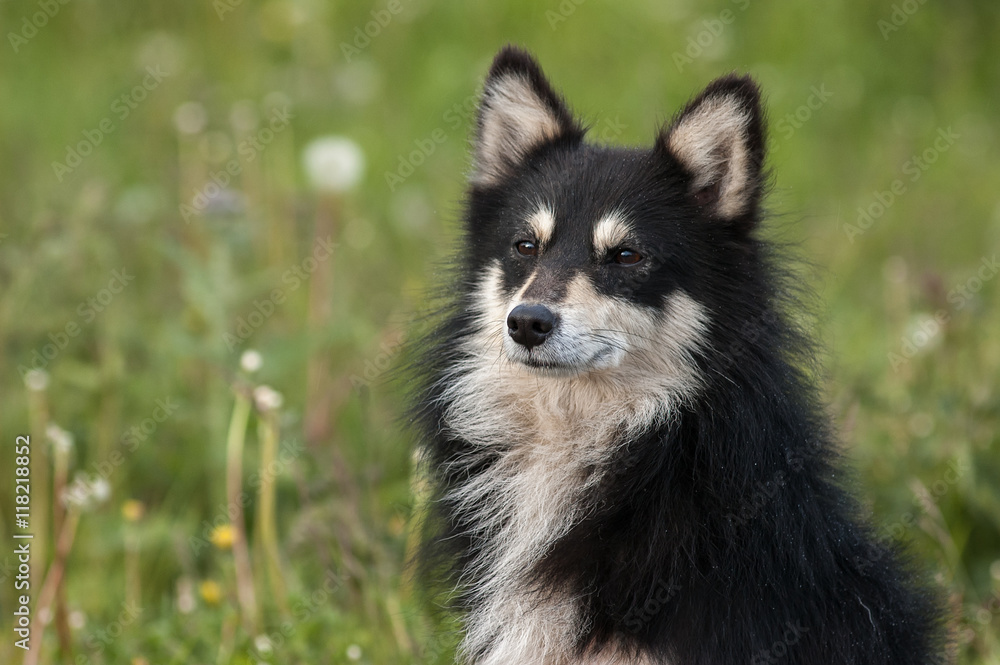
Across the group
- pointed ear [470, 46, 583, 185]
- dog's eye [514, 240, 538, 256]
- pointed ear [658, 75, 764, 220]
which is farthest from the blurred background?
dog's eye [514, 240, 538, 256]

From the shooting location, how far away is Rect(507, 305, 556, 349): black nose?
11.6 ft

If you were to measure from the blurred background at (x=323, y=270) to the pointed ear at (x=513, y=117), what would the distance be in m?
0.50

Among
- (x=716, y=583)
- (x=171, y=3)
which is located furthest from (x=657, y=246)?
(x=171, y=3)

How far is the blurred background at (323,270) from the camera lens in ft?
15.7

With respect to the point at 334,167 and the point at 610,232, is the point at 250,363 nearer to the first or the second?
the point at 610,232

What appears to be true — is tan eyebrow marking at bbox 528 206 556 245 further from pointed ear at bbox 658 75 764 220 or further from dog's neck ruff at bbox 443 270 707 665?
pointed ear at bbox 658 75 764 220

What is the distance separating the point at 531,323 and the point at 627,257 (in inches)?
18.7

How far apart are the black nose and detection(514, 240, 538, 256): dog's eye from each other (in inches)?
15.9

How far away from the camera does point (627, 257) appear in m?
3.79

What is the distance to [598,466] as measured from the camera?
12.1 feet

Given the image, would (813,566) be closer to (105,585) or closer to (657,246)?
(657,246)

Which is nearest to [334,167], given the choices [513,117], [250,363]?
[250,363]

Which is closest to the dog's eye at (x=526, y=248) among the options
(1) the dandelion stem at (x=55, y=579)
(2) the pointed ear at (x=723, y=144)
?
(2) the pointed ear at (x=723, y=144)

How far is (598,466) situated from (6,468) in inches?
134
